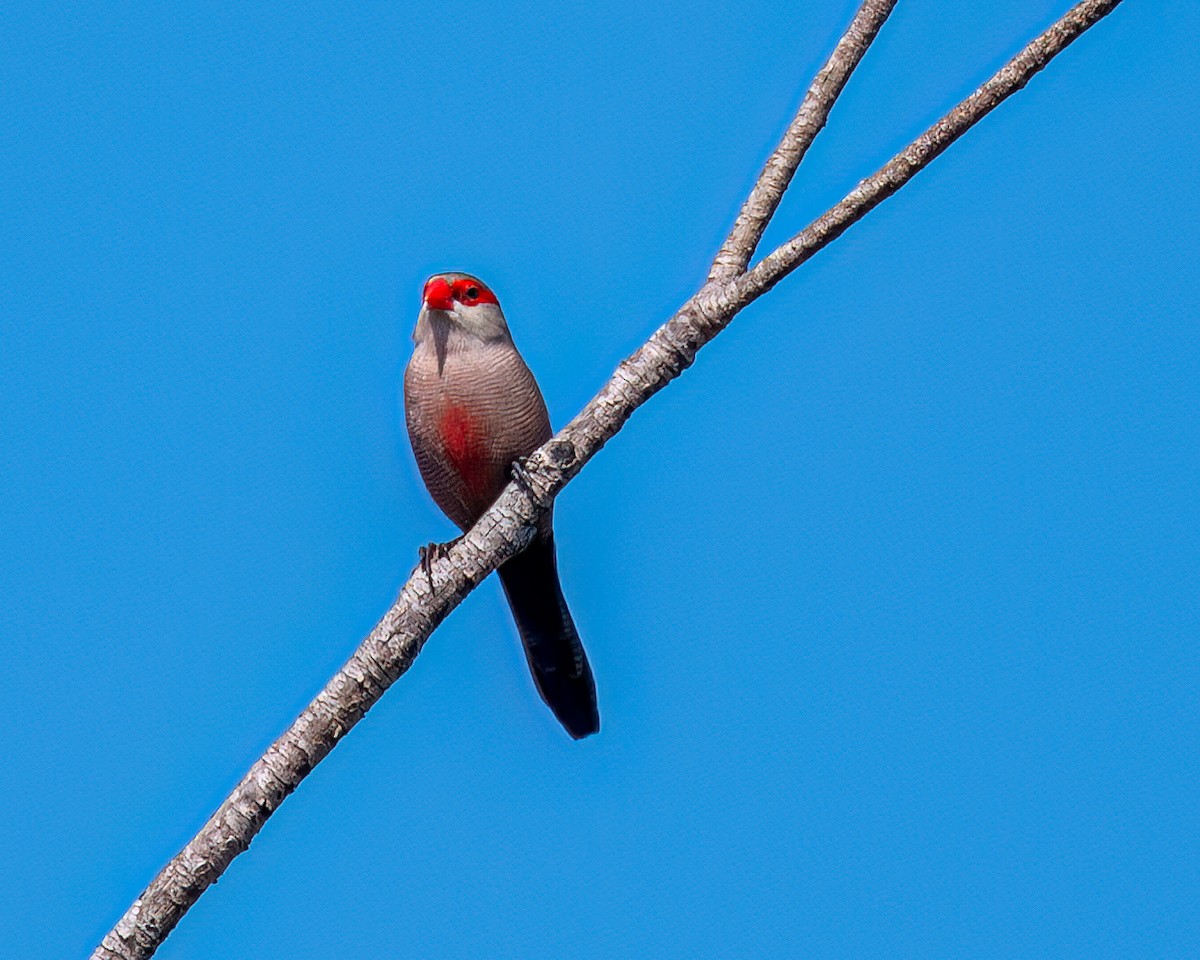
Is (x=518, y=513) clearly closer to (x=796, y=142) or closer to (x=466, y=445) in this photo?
(x=466, y=445)

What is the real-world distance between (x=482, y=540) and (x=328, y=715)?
935mm

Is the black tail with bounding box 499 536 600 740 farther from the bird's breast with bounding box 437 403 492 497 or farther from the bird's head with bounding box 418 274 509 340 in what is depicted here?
the bird's head with bounding box 418 274 509 340

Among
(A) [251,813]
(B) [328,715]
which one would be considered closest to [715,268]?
(B) [328,715]

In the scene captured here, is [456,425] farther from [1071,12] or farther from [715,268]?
[1071,12]

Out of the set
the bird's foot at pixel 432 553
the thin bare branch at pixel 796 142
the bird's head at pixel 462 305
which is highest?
the thin bare branch at pixel 796 142

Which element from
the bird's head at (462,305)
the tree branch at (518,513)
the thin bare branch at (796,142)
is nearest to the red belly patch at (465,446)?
the bird's head at (462,305)

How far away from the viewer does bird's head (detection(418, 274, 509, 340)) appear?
716 centimetres

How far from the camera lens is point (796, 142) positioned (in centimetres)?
635

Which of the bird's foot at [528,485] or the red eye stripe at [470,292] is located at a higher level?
the red eye stripe at [470,292]

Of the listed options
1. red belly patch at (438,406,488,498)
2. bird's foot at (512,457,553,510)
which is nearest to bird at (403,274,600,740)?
red belly patch at (438,406,488,498)

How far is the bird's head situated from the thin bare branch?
4.99 ft

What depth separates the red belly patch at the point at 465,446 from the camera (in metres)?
6.95

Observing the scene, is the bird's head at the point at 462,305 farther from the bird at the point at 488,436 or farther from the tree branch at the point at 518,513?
the tree branch at the point at 518,513

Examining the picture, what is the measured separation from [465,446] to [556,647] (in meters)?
1.15
